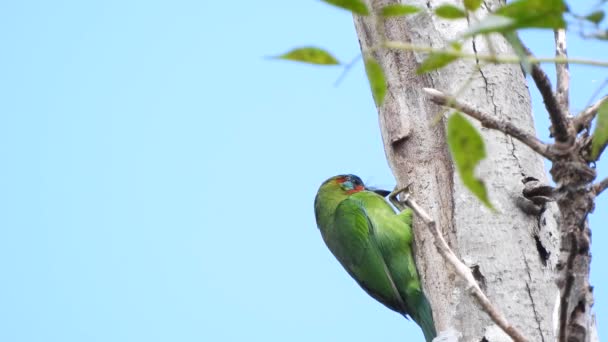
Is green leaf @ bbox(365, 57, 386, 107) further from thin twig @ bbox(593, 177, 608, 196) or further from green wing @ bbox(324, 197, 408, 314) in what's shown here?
green wing @ bbox(324, 197, 408, 314)

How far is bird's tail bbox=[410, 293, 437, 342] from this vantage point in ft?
11.5

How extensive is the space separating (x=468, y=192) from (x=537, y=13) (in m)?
2.09

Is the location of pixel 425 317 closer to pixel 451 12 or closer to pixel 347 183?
pixel 347 183

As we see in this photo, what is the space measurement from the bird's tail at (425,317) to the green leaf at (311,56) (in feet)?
8.42

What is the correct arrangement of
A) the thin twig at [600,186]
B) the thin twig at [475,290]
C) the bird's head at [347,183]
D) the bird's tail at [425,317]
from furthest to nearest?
the bird's head at [347,183], the bird's tail at [425,317], the thin twig at [600,186], the thin twig at [475,290]

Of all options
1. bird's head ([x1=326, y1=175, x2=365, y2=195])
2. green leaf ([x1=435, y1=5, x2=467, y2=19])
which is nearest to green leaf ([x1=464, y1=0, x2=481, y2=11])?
green leaf ([x1=435, y1=5, x2=467, y2=19])

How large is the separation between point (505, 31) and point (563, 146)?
647 mm

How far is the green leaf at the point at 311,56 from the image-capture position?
986 mm

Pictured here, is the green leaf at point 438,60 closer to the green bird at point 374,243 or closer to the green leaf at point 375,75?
the green leaf at point 375,75

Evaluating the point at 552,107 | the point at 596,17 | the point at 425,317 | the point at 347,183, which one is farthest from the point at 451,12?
the point at 347,183

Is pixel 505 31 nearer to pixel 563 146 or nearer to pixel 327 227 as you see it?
pixel 563 146

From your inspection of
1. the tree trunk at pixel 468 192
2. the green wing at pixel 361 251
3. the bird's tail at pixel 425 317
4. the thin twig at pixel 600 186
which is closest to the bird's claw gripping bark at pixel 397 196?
the tree trunk at pixel 468 192

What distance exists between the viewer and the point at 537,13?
864 mm

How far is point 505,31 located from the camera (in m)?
0.85
